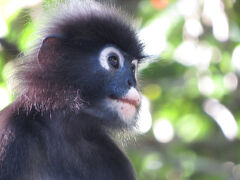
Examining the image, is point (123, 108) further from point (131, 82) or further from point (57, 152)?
point (57, 152)

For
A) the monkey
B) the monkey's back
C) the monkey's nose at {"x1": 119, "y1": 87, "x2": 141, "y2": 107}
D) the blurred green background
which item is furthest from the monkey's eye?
the blurred green background

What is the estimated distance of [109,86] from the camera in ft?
9.36

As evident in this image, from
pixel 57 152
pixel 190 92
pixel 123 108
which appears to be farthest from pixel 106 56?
pixel 190 92

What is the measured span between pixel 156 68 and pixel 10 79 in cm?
196

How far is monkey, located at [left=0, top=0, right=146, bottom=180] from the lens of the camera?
8.83 feet

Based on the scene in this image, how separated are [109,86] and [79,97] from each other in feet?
0.51

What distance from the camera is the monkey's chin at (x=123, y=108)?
284cm

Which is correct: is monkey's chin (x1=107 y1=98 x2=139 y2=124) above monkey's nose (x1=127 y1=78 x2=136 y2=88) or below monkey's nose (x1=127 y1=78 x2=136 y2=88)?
below

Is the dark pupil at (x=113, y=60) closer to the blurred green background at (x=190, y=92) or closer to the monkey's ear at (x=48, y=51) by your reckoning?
the monkey's ear at (x=48, y=51)

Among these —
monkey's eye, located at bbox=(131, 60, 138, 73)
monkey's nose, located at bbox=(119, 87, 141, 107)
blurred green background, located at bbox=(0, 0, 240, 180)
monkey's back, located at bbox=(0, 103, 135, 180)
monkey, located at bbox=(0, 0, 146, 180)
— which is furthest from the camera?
blurred green background, located at bbox=(0, 0, 240, 180)

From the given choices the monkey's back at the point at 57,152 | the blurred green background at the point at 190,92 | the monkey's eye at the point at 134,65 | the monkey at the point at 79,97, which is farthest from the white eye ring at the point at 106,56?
the blurred green background at the point at 190,92

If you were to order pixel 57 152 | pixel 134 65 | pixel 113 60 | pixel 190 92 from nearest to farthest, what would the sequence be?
pixel 57 152 < pixel 113 60 < pixel 134 65 < pixel 190 92

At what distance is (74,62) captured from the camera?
293 centimetres

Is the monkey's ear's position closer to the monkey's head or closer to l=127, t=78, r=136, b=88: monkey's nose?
the monkey's head
